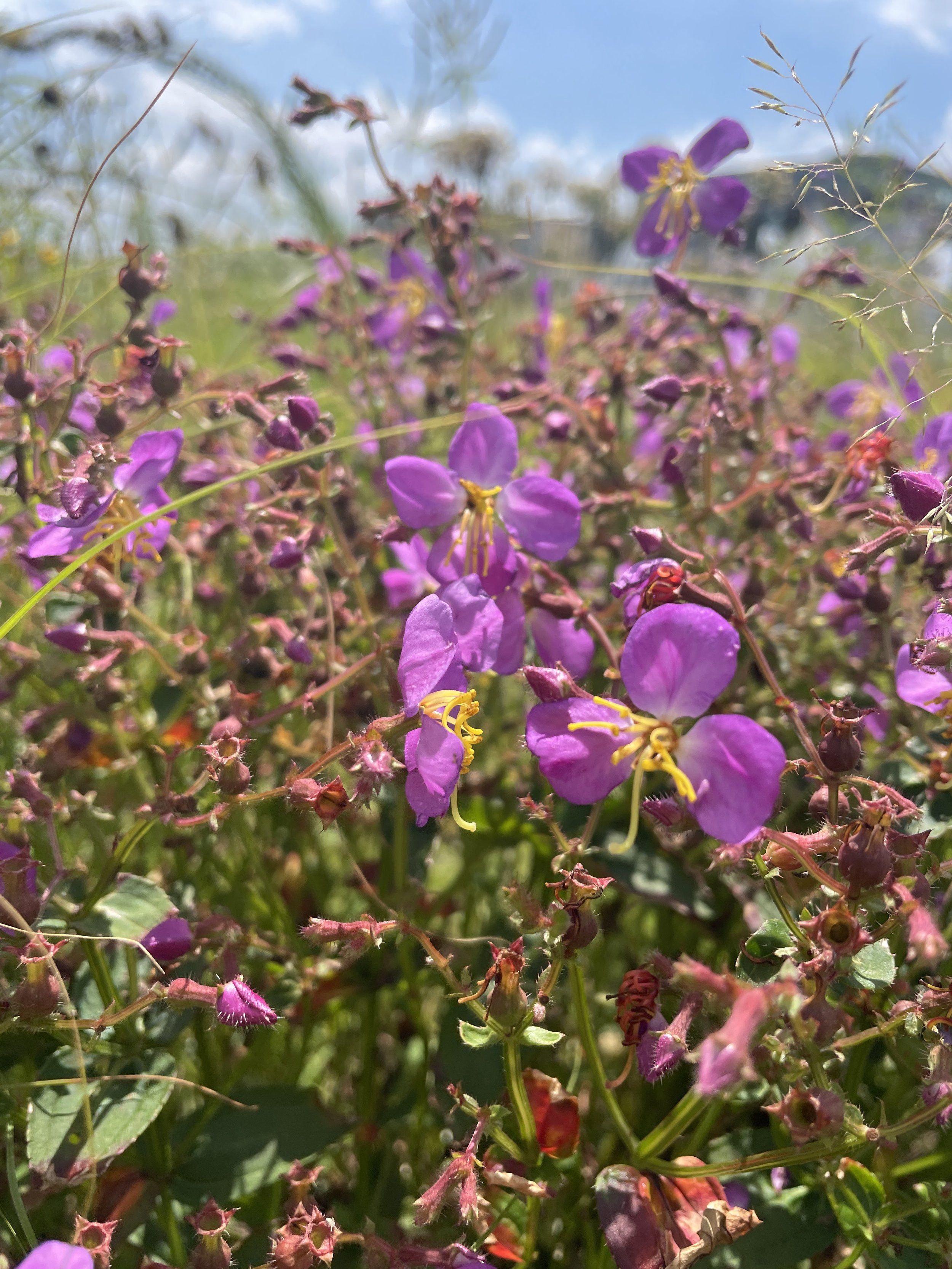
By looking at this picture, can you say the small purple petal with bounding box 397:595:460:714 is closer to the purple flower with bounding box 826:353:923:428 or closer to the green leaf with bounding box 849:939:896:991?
the green leaf with bounding box 849:939:896:991

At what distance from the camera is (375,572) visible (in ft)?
5.95

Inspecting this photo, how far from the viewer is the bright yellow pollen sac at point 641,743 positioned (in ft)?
2.83

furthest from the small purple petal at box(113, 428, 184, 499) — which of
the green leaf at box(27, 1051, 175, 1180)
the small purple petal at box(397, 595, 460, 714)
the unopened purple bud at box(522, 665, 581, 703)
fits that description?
the green leaf at box(27, 1051, 175, 1180)

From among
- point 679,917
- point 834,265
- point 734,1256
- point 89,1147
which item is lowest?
point 679,917

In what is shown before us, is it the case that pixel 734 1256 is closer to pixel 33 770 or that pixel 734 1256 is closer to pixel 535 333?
pixel 33 770

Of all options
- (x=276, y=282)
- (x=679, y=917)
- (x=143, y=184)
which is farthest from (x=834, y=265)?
(x=276, y=282)

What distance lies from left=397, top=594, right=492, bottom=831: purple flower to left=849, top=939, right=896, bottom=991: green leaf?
390 millimetres

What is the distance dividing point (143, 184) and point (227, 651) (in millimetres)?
2091

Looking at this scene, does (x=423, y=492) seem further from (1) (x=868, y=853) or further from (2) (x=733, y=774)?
(1) (x=868, y=853)

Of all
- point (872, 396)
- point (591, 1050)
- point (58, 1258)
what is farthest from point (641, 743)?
point (872, 396)

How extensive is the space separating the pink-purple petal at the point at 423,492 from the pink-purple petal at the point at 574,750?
16.9 inches

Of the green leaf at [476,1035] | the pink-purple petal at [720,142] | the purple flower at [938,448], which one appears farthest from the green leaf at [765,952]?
the pink-purple petal at [720,142]

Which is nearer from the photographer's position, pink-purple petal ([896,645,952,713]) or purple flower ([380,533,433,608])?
pink-purple petal ([896,645,952,713])

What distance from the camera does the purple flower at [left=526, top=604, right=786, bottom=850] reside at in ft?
2.88
